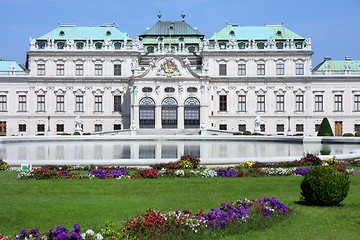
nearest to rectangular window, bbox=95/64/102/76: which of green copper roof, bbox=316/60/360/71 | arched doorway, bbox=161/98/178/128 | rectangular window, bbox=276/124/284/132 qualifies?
arched doorway, bbox=161/98/178/128

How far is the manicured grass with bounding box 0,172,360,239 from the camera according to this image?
10000 mm

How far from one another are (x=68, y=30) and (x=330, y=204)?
58.2 m

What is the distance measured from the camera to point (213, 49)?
62.0 meters

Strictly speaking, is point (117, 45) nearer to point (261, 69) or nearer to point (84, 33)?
point (84, 33)

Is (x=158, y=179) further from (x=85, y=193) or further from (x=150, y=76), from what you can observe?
(x=150, y=76)

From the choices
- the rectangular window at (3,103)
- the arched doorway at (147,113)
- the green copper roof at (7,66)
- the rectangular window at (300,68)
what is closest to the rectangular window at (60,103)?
the rectangular window at (3,103)

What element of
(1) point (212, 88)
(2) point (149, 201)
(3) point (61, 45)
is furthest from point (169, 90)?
(2) point (149, 201)

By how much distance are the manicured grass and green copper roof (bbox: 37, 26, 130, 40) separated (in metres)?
48.2

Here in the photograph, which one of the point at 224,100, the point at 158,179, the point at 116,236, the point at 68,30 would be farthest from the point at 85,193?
the point at 68,30

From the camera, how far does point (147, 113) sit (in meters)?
58.9

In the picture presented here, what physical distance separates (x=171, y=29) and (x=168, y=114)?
617 inches

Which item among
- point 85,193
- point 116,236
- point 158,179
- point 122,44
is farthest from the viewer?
point 122,44

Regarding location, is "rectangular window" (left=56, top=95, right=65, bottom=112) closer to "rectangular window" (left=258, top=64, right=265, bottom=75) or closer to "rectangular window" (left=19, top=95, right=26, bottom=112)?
"rectangular window" (left=19, top=95, right=26, bottom=112)

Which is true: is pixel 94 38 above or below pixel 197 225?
above
